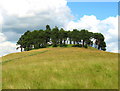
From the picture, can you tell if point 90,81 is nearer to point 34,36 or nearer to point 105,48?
point 34,36

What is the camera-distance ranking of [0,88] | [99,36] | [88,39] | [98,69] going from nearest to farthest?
[0,88] < [98,69] < [88,39] < [99,36]

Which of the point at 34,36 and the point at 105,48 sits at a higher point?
the point at 34,36

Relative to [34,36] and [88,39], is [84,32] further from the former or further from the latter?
[34,36]

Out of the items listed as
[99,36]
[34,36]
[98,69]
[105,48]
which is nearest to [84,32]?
[99,36]

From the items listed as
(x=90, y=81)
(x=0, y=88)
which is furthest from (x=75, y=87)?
(x=0, y=88)

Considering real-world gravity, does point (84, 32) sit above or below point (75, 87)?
above

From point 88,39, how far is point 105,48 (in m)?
23.9

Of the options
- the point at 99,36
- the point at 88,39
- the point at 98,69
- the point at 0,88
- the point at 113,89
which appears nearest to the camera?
the point at 113,89

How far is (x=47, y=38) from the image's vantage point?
105375mm

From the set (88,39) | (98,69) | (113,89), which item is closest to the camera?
(113,89)

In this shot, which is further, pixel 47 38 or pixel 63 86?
pixel 47 38

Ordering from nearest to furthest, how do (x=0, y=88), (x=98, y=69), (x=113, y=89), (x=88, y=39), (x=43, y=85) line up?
(x=113, y=89) < (x=43, y=85) < (x=0, y=88) < (x=98, y=69) < (x=88, y=39)

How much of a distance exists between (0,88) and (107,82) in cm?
507

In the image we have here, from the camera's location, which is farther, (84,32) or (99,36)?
(99,36)
